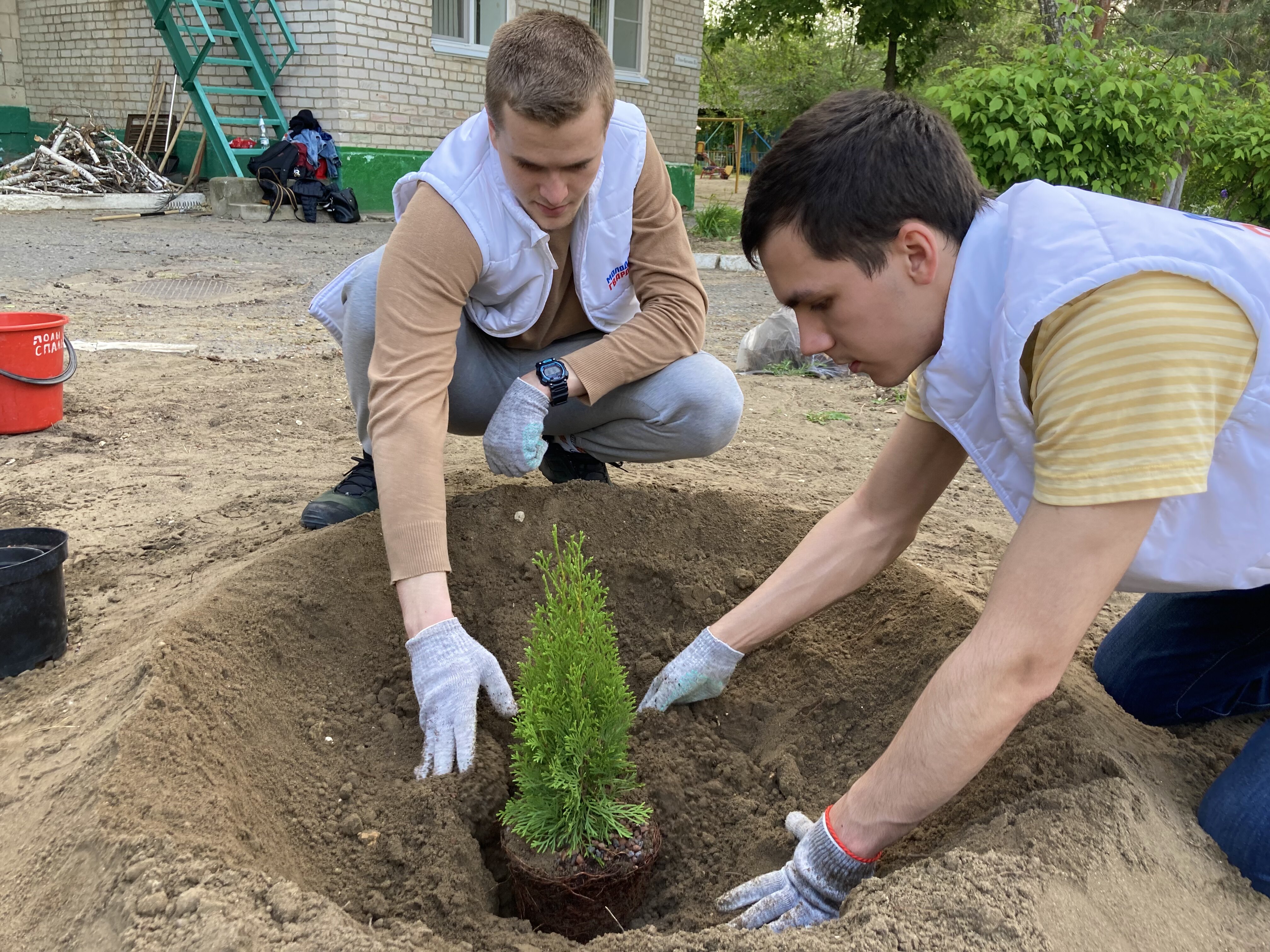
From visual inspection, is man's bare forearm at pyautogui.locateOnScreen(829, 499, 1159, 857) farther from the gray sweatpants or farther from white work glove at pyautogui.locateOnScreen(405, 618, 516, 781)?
the gray sweatpants

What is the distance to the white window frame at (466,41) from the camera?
13289 mm

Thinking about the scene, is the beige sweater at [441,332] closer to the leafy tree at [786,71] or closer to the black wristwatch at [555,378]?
the black wristwatch at [555,378]

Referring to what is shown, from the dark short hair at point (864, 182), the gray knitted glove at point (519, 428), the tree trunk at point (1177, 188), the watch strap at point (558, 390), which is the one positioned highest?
the dark short hair at point (864, 182)

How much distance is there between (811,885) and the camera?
193 centimetres

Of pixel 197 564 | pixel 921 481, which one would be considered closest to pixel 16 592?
pixel 197 564

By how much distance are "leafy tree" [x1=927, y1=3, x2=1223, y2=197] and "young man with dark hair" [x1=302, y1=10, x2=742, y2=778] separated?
4822mm

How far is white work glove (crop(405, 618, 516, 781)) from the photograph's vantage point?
2.37 m

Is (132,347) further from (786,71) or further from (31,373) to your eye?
(786,71)

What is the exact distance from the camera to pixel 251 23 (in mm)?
12586

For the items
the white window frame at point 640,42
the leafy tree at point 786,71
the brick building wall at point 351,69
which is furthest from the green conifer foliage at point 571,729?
the leafy tree at point 786,71

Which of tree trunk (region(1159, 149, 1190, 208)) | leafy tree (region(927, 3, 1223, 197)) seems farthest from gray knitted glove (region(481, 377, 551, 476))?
tree trunk (region(1159, 149, 1190, 208))

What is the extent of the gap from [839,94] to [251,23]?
13.0 m

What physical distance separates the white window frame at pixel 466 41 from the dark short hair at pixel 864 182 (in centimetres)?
1275

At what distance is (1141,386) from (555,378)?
188cm
